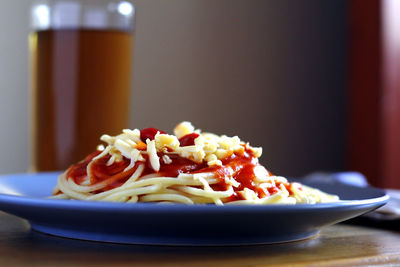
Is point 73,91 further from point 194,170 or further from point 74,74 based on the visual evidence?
point 194,170

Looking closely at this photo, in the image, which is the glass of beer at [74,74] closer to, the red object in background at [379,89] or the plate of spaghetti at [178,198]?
the plate of spaghetti at [178,198]

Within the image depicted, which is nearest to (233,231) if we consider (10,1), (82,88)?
(82,88)

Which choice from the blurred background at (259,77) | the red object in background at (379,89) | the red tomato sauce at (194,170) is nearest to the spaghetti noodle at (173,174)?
the red tomato sauce at (194,170)

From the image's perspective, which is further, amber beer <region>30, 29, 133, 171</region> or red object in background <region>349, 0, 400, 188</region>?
red object in background <region>349, 0, 400, 188</region>

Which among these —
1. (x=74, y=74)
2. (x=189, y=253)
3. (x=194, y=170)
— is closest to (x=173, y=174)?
(x=194, y=170)

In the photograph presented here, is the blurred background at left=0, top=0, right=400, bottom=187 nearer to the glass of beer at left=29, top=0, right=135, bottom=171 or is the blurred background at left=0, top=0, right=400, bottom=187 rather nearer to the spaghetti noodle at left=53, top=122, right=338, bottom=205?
the glass of beer at left=29, top=0, right=135, bottom=171

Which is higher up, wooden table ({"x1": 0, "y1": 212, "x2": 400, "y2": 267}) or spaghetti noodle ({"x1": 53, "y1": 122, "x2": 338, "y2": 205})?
spaghetti noodle ({"x1": 53, "y1": 122, "x2": 338, "y2": 205})

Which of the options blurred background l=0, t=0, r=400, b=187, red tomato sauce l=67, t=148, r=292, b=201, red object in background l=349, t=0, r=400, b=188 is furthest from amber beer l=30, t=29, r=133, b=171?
red object in background l=349, t=0, r=400, b=188
